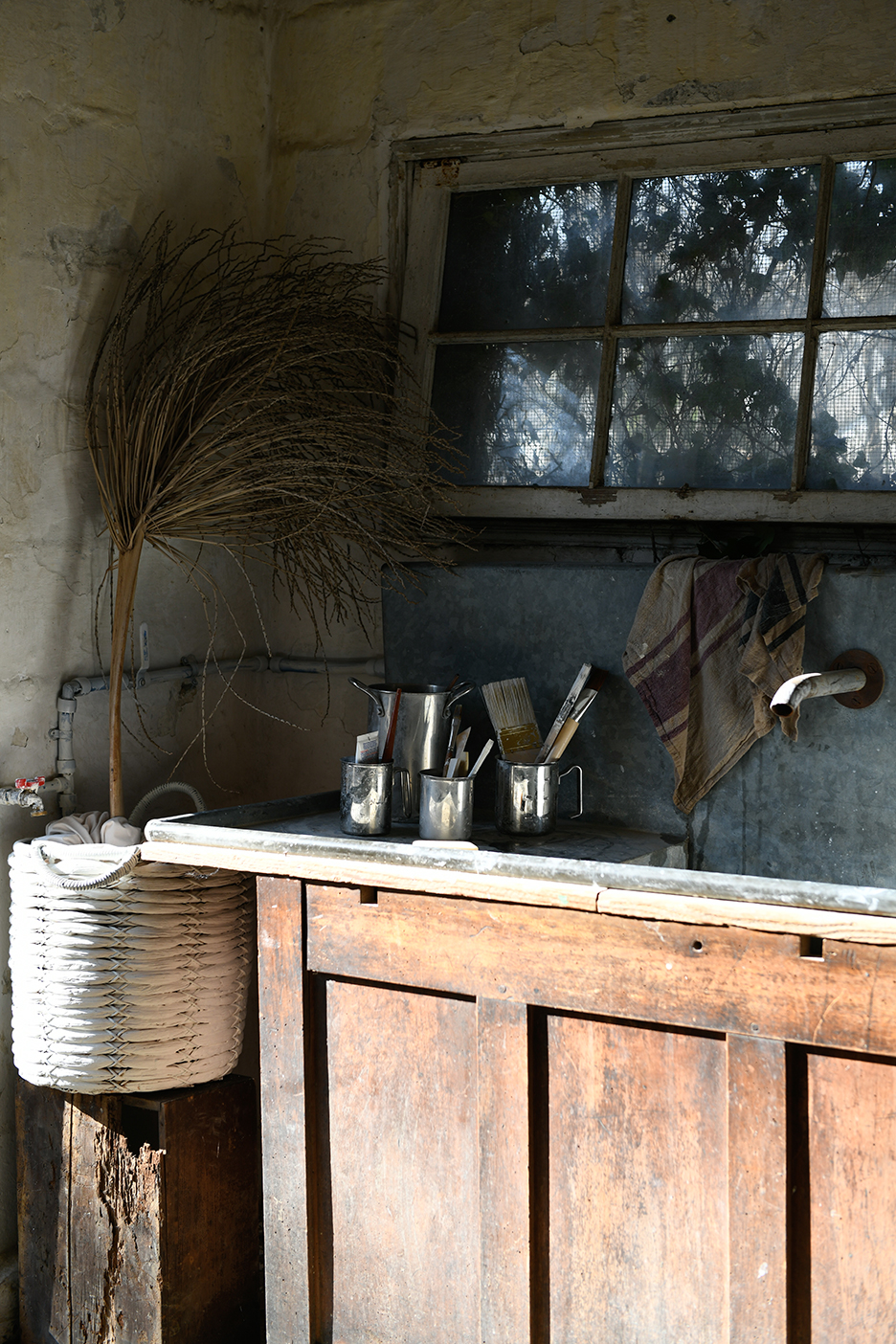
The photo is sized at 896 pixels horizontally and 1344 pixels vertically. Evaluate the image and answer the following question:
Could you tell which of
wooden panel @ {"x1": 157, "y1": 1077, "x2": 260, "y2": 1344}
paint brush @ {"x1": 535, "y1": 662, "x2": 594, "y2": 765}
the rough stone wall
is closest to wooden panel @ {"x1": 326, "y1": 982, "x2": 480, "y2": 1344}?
wooden panel @ {"x1": 157, "y1": 1077, "x2": 260, "y2": 1344}

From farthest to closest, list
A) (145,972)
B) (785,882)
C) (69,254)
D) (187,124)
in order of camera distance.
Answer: (187,124), (69,254), (145,972), (785,882)

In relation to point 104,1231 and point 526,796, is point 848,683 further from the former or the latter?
point 104,1231

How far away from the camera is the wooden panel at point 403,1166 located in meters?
1.65

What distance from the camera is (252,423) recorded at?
7.01ft

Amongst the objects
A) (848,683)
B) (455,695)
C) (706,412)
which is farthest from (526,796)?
(706,412)

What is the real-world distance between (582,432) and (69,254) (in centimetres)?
95

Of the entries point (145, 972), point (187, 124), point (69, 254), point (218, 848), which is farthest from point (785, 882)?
point (187, 124)

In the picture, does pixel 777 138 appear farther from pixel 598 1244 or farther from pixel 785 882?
pixel 598 1244

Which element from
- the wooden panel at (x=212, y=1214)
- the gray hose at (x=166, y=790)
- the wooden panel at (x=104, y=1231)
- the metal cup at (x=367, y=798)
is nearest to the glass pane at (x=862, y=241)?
the metal cup at (x=367, y=798)

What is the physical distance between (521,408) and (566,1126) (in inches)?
51.3

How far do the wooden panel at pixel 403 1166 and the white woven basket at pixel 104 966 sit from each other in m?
0.33

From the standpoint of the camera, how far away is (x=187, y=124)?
2.34 meters

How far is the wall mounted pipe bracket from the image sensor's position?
1.61 metres

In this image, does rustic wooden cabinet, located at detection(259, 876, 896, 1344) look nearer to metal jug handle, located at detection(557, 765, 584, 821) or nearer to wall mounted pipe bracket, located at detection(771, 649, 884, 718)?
wall mounted pipe bracket, located at detection(771, 649, 884, 718)
